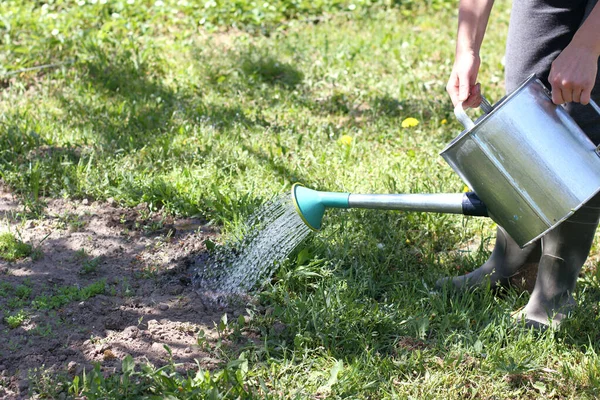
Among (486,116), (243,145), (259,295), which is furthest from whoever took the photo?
(243,145)

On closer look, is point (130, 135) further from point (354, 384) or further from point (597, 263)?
point (597, 263)

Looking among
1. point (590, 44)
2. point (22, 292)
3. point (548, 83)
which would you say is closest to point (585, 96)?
point (590, 44)

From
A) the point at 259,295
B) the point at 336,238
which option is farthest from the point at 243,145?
the point at 259,295

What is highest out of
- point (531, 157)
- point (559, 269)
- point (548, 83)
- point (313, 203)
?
point (548, 83)

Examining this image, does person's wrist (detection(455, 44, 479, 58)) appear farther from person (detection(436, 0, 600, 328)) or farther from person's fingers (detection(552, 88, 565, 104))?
person's fingers (detection(552, 88, 565, 104))

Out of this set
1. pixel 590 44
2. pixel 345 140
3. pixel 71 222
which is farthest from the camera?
pixel 345 140

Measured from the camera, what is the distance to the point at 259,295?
261 cm

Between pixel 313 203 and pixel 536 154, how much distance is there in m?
0.76

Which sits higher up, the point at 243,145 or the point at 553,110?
the point at 553,110

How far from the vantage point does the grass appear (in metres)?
2.26

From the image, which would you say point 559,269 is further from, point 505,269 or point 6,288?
point 6,288

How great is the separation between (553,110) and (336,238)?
108 cm

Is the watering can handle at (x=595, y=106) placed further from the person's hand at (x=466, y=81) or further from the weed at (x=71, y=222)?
the weed at (x=71, y=222)

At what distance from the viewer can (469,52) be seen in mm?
2273
